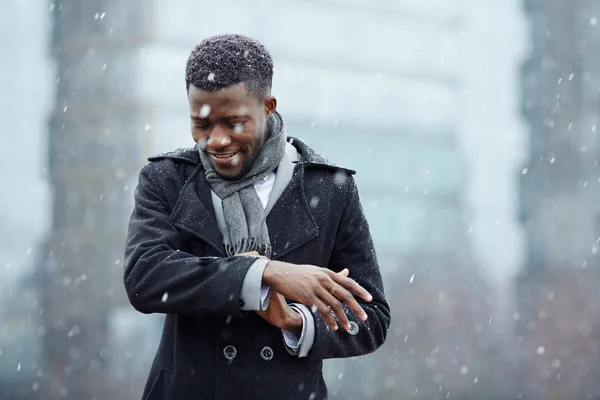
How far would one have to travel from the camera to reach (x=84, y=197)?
177 ft

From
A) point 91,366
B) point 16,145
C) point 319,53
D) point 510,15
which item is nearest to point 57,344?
point 91,366

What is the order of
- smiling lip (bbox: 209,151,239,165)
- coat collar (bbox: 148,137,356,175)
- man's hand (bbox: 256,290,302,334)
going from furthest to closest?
coat collar (bbox: 148,137,356,175)
smiling lip (bbox: 209,151,239,165)
man's hand (bbox: 256,290,302,334)

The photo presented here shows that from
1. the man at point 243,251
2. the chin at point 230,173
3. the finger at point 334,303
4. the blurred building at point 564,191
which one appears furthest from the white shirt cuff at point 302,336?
the blurred building at point 564,191

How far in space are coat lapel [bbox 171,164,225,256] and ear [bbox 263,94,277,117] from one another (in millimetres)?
275

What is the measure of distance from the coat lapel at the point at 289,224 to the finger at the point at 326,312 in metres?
0.29

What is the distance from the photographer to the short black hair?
2.32m

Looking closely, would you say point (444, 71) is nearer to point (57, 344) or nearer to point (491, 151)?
point (491, 151)

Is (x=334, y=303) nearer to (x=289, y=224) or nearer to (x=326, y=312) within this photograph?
(x=326, y=312)

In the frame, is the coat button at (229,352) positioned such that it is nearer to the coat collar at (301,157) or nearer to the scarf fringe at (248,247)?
the scarf fringe at (248,247)

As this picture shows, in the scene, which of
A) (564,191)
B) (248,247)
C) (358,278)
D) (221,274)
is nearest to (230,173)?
(248,247)

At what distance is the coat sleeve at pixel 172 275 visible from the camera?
220 cm

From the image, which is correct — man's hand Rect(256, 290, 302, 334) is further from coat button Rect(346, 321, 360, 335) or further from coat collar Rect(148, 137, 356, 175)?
coat collar Rect(148, 137, 356, 175)

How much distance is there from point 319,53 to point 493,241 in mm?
23721

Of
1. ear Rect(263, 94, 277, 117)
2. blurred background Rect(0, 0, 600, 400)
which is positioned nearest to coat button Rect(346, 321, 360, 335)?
ear Rect(263, 94, 277, 117)
